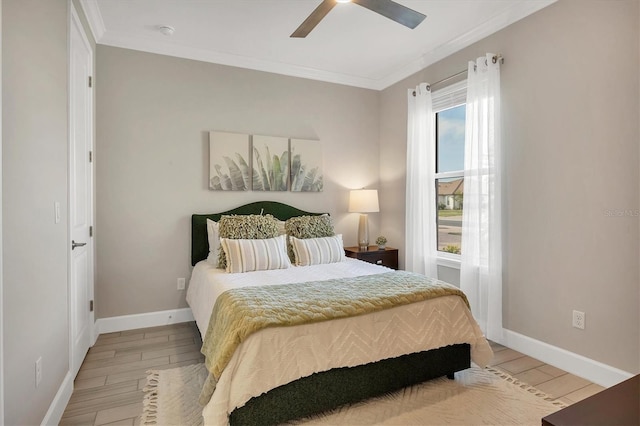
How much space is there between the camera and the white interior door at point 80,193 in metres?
2.41

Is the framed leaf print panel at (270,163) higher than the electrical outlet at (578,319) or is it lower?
higher

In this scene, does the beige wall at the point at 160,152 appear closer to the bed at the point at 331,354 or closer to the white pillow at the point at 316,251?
the white pillow at the point at 316,251

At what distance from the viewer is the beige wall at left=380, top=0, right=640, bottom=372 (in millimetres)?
2271

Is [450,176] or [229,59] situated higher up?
[229,59]

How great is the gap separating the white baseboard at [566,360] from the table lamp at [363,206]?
1803 mm

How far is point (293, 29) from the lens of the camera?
3.22 meters

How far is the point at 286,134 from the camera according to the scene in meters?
4.11

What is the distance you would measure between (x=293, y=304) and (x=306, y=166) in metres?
2.36

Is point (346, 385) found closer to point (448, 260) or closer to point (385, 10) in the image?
point (448, 260)

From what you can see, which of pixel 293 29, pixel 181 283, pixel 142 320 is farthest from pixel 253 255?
pixel 293 29

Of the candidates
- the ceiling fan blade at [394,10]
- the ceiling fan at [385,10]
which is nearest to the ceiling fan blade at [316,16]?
the ceiling fan at [385,10]

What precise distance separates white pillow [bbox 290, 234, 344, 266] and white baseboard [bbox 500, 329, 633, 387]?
63.9 inches

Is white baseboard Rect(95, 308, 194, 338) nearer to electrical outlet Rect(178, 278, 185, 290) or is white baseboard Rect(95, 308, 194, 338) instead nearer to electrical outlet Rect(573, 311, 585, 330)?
electrical outlet Rect(178, 278, 185, 290)

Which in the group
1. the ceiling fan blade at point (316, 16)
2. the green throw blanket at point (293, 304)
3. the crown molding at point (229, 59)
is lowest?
the green throw blanket at point (293, 304)
